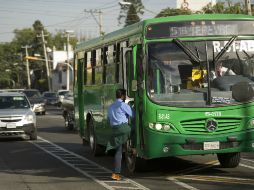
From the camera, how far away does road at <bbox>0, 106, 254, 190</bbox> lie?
11359 millimetres

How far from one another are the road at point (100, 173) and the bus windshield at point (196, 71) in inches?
57.3

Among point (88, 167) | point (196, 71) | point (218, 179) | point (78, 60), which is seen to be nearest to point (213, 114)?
point (196, 71)

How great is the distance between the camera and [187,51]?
11891 millimetres

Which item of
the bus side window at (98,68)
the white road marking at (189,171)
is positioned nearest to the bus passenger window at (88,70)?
the bus side window at (98,68)

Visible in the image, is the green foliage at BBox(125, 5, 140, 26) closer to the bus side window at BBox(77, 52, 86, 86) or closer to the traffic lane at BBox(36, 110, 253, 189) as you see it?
the bus side window at BBox(77, 52, 86, 86)

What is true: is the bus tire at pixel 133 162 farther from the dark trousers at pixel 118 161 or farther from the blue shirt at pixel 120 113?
the blue shirt at pixel 120 113

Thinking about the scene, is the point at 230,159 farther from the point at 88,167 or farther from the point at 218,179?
the point at 88,167

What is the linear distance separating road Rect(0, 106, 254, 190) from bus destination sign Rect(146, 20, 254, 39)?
2.68 meters

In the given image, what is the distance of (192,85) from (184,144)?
109 centimetres

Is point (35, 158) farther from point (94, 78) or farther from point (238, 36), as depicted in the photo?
point (238, 36)

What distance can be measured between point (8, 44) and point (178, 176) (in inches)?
5299

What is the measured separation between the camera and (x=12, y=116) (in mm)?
22516

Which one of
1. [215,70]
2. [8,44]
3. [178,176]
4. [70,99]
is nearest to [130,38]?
[215,70]

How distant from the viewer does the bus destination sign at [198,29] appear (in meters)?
12.0
